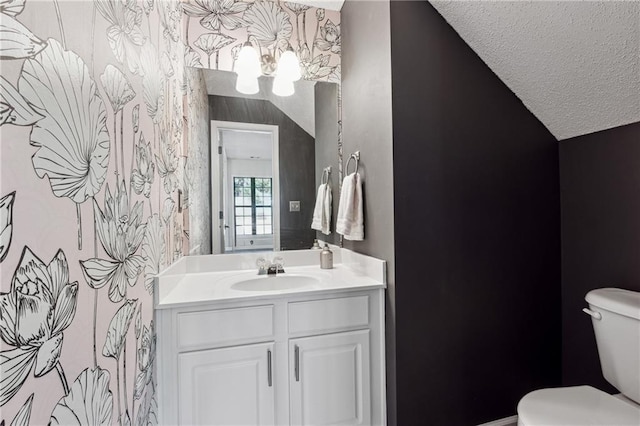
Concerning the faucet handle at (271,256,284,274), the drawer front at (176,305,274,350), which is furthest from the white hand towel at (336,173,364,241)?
the drawer front at (176,305,274,350)

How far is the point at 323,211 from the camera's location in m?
1.86

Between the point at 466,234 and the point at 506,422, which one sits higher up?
the point at 466,234

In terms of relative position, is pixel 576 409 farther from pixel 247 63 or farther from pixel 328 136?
pixel 247 63

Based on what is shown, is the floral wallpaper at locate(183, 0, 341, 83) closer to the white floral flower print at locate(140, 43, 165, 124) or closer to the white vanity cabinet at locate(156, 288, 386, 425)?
the white floral flower print at locate(140, 43, 165, 124)

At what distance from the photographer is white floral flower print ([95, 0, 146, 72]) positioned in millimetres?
732

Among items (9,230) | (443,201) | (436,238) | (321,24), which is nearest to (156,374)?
(9,230)

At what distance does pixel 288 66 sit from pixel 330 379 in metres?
1.74

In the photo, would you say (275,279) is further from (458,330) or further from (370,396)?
(458,330)

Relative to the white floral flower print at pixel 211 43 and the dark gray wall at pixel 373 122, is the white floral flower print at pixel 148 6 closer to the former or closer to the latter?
the white floral flower print at pixel 211 43

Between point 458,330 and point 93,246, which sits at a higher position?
point 93,246

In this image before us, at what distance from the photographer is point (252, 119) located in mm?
1811

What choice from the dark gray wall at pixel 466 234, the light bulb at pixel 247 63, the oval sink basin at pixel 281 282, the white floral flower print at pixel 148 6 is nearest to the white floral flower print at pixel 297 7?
the light bulb at pixel 247 63

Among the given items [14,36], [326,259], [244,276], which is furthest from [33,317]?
[326,259]

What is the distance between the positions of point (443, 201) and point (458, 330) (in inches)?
24.7
